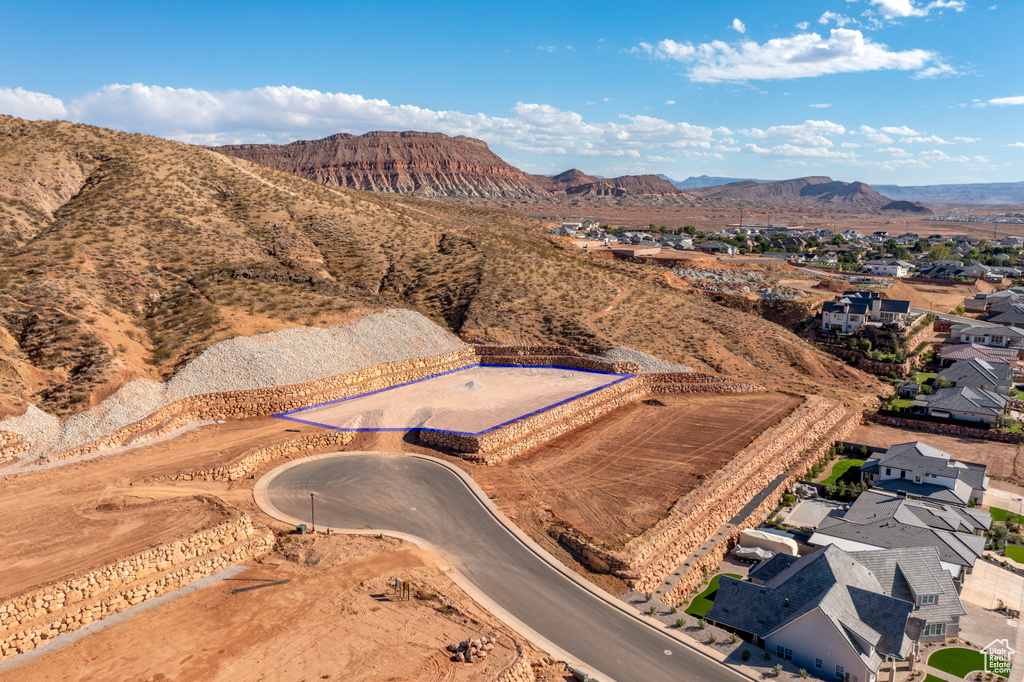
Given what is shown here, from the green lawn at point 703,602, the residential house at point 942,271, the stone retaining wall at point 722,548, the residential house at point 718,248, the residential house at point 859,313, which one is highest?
the residential house at point 718,248

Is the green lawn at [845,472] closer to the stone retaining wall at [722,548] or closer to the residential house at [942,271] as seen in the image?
the stone retaining wall at [722,548]

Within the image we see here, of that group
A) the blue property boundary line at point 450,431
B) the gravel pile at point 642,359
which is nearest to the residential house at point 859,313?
the gravel pile at point 642,359

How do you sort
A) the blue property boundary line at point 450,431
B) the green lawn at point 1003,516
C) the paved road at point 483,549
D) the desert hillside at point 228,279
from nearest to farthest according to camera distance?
the paved road at point 483,549
the green lawn at point 1003,516
the blue property boundary line at point 450,431
the desert hillside at point 228,279

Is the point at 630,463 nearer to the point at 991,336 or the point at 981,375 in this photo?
the point at 981,375

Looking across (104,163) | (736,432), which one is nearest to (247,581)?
(736,432)

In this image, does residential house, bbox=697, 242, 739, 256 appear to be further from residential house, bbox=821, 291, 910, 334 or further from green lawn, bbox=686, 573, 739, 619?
green lawn, bbox=686, 573, 739, 619

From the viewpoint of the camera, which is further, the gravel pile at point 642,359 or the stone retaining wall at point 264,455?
the gravel pile at point 642,359
